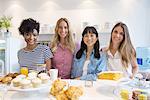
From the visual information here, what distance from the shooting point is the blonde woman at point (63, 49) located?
2.14 meters

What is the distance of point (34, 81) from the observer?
52.0 inches

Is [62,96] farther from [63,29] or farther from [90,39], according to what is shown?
[63,29]

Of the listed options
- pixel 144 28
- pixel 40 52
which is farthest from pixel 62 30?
pixel 144 28

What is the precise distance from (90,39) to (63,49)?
34 cm

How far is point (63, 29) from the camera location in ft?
7.22

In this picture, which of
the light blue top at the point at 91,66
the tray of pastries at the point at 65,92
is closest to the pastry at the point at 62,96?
the tray of pastries at the point at 65,92

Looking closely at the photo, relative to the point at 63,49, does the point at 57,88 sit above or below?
below

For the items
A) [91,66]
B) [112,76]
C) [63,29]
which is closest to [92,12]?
[63,29]

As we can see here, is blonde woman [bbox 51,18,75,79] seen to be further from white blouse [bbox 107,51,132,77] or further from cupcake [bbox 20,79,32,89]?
cupcake [bbox 20,79,32,89]

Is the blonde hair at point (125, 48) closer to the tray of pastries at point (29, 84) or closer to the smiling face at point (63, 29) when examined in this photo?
the smiling face at point (63, 29)

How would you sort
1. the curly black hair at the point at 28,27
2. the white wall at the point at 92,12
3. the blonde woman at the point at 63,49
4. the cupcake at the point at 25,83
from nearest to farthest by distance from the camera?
the cupcake at the point at 25,83
the curly black hair at the point at 28,27
the blonde woman at the point at 63,49
the white wall at the point at 92,12

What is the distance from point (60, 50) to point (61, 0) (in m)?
2.41

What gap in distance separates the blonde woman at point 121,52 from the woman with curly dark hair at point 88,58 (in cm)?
14

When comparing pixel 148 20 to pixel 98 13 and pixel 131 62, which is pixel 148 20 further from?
pixel 131 62
